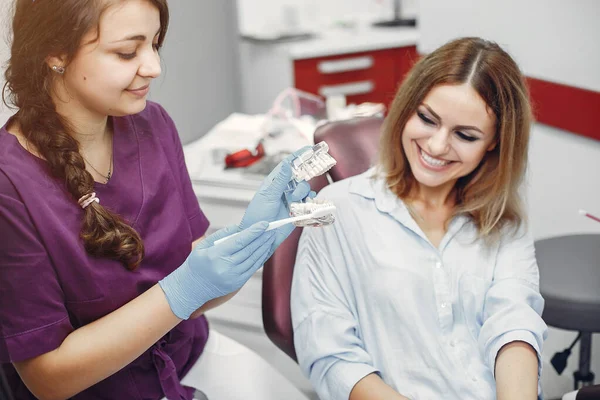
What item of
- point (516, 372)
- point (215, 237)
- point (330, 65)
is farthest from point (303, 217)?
point (330, 65)

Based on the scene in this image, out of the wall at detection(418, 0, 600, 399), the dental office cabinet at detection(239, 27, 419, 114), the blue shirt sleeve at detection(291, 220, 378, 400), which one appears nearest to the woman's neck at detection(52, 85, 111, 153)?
the blue shirt sleeve at detection(291, 220, 378, 400)

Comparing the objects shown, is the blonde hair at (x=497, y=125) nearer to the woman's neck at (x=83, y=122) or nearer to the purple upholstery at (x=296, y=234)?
the purple upholstery at (x=296, y=234)

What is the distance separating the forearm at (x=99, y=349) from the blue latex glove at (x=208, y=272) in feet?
0.08

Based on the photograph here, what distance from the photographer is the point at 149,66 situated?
112cm

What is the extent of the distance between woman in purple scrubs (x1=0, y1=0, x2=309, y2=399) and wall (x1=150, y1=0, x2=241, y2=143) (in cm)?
50

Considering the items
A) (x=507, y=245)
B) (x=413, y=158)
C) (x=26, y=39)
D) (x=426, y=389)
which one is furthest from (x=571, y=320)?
(x=26, y=39)

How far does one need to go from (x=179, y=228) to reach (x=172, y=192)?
7 cm

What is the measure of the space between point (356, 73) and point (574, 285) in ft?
7.33

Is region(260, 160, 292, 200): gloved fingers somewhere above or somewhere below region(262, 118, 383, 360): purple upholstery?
above

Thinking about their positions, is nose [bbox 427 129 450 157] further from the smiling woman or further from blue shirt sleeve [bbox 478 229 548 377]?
blue shirt sleeve [bbox 478 229 548 377]

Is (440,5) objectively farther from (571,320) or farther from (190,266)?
(190,266)

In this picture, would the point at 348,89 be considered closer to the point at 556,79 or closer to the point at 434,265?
the point at 556,79

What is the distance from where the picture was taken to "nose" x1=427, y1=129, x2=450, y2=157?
141 cm

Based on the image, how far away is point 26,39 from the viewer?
41.1 inches
